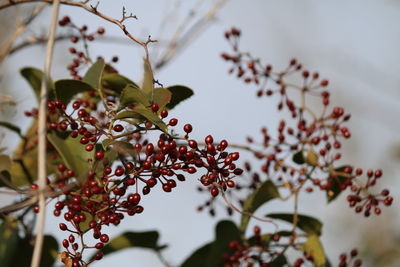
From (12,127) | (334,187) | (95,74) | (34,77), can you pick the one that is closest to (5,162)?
(12,127)

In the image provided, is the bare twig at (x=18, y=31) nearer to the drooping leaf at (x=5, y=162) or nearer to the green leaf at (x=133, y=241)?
the drooping leaf at (x=5, y=162)

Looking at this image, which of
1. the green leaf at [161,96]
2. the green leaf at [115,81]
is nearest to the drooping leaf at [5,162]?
the green leaf at [115,81]

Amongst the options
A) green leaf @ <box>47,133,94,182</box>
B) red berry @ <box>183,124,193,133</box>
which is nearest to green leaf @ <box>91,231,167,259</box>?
green leaf @ <box>47,133,94,182</box>

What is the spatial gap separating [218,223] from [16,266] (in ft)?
2.34

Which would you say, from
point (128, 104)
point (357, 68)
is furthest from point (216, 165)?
point (357, 68)

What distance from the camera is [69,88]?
1.97 m

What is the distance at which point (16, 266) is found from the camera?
6.65 ft

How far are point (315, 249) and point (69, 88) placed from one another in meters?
1.01

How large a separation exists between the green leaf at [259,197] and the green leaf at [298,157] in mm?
162

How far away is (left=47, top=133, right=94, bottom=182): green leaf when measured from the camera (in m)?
1.71

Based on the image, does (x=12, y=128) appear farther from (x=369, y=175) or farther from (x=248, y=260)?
(x=369, y=175)

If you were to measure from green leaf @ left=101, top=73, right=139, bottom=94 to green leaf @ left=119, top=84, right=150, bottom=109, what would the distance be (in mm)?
265

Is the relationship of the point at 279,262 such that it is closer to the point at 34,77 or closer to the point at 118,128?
the point at 118,128

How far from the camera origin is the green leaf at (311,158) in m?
2.25
